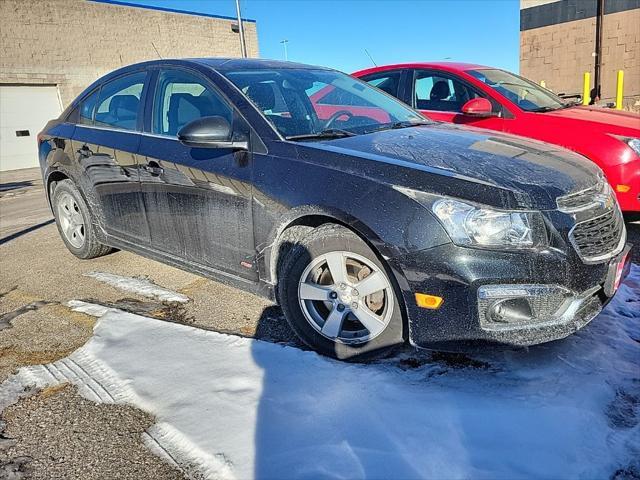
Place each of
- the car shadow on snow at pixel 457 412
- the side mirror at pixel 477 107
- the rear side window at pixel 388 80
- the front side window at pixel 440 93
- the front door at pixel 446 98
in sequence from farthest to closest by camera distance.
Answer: the rear side window at pixel 388 80, the front side window at pixel 440 93, the front door at pixel 446 98, the side mirror at pixel 477 107, the car shadow on snow at pixel 457 412

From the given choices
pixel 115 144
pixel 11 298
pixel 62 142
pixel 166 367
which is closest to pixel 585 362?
pixel 166 367

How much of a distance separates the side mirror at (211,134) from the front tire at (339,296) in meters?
0.70

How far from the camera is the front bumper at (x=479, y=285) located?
7.04 ft

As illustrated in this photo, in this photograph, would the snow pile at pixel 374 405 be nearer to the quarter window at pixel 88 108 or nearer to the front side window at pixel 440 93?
the quarter window at pixel 88 108

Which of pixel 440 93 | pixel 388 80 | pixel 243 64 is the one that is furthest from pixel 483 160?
pixel 388 80

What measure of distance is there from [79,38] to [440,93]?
56.2 ft

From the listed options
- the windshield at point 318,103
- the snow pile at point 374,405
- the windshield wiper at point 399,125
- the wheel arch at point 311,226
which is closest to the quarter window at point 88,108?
the windshield at point 318,103

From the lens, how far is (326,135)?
2842 millimetres

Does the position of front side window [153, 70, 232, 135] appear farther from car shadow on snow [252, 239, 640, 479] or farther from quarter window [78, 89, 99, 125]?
car shadow on snow [252, 239, 640, 479]

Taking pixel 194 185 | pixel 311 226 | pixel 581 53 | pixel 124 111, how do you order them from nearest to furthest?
1. pixel 311 226
2. pixel 194 185
3. pixel 124 111
4. pixel 581 53

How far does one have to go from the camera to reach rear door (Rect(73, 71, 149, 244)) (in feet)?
11.5

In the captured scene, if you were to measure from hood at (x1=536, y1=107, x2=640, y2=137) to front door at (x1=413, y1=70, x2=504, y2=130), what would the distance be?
0.49 m

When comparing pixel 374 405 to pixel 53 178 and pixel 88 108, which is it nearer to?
pixel 88 108

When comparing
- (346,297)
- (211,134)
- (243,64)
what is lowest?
(346,297)
